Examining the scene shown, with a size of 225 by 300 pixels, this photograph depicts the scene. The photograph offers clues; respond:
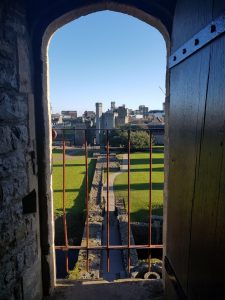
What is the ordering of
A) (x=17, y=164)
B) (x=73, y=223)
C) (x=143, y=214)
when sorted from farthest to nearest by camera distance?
(x=143, y=214) < (x=73, y=223) < (x=17, y=164)

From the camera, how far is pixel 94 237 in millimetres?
8023

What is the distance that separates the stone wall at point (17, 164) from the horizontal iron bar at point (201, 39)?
1.11 metres

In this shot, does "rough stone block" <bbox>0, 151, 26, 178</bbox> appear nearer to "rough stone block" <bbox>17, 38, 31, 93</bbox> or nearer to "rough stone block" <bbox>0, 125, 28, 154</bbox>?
"rough stone block" <bbox>0, 125, 28, 154</bbox>

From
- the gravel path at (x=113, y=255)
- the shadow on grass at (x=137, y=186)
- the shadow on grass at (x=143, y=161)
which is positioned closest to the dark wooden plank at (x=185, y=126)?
the gravel path at (x=113, y=255)

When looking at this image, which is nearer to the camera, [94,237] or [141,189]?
[94,237]

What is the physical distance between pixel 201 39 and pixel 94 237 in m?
7.21

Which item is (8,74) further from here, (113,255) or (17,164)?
(113,255)

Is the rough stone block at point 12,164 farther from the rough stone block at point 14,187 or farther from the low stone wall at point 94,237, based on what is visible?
the low stone wall at point 94,237

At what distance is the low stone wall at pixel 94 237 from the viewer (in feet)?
17.1

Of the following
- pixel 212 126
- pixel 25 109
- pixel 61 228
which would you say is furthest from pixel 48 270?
pixel 61 228

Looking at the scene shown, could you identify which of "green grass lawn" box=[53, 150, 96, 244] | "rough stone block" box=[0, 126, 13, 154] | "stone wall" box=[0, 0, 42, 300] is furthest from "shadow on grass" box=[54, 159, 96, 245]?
"rough stone block" box=[0, 126, 13, 154]

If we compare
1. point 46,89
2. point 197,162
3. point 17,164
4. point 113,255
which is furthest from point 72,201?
point 197,162

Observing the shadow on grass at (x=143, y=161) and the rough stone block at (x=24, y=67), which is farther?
the shadow on grass at (x=143, y=161)

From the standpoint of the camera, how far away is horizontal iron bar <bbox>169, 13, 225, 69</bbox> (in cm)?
131
